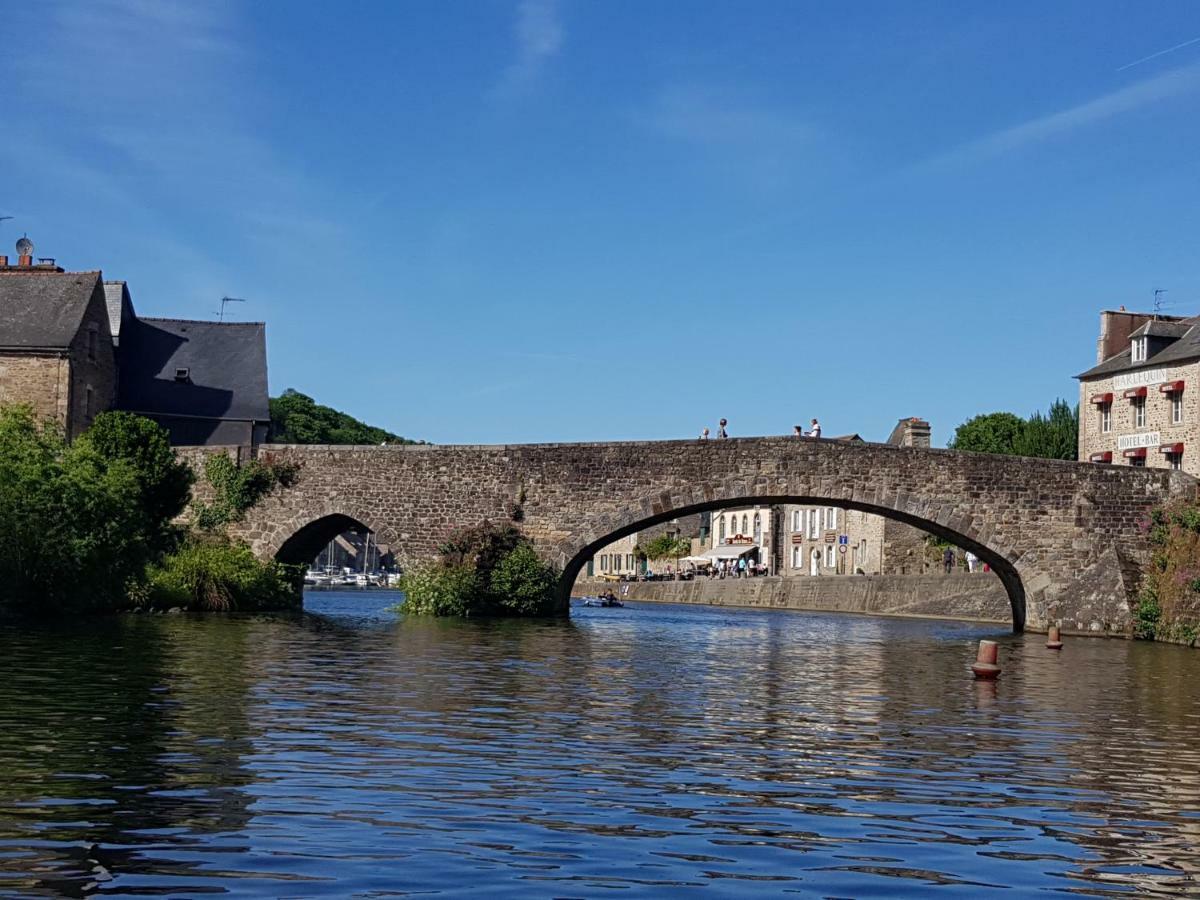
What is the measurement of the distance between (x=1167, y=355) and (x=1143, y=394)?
137 cm

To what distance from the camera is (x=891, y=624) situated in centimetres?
3962

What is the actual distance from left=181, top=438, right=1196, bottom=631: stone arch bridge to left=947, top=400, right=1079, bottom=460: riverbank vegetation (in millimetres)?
25531

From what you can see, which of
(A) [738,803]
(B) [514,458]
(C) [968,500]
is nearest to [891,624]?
(C) [968,500]

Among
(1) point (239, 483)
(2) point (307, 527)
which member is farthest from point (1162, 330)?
(1) point (239, 483)

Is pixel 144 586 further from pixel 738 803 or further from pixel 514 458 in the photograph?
pixel 738 803

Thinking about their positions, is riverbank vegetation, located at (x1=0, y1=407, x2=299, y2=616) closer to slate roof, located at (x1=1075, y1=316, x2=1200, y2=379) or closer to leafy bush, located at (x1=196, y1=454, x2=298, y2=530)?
leafy bush, located at (x1=196, y1=454, x2=298, y2=530)

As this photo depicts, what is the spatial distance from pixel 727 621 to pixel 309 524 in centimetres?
1212

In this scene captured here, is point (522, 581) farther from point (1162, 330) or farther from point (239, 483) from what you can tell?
point (1162, 330)

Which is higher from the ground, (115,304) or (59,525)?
(115,304)

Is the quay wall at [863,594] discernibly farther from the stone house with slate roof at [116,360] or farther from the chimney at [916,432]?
the stone house with slate roof at [116,360]

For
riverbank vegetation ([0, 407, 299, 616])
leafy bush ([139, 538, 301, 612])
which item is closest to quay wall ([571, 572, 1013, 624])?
leafy bush ([139, 538, 301, 612])

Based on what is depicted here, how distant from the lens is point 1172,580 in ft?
101

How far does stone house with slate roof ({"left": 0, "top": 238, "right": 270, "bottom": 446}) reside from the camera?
35938mm

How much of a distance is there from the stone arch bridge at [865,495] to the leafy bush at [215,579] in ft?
12.6
